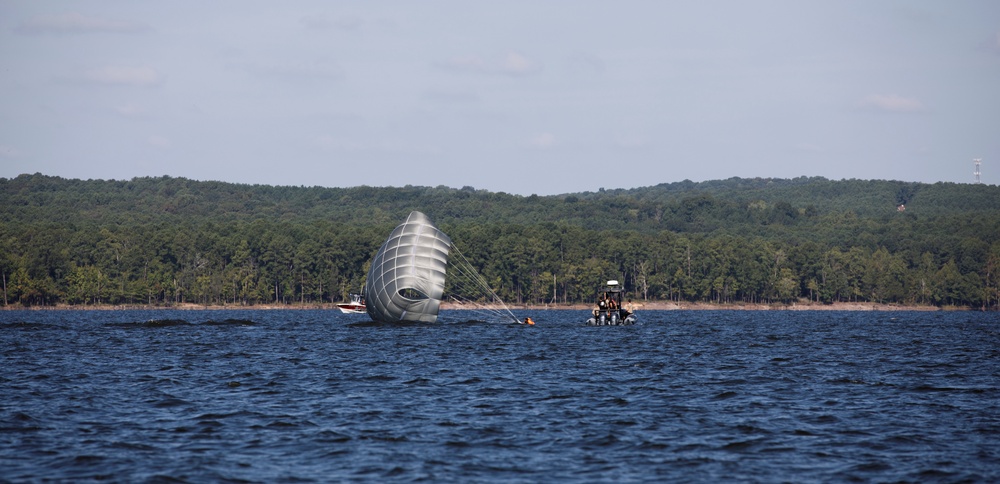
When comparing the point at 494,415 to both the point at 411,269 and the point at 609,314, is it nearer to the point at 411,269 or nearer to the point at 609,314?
the point at 411,269

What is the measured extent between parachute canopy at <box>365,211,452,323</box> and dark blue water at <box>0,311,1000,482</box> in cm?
1479

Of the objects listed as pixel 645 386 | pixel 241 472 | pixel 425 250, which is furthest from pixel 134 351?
pixel 241 472

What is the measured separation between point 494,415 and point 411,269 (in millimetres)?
41745

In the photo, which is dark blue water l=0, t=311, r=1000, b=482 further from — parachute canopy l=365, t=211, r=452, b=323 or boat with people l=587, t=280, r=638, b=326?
boat with people l=587, t=280, r=638, b=326

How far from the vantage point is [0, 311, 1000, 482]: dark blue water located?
24.4 m

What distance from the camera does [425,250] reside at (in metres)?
74.0

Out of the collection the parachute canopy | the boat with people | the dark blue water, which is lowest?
the dark blue water

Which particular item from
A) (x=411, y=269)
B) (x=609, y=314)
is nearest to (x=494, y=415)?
(x=411, y=269)

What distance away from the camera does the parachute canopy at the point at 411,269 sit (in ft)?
242

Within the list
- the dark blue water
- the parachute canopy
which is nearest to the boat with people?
the parachute canopy

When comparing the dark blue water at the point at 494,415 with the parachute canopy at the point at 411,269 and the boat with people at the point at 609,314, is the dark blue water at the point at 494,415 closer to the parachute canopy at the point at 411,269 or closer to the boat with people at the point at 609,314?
the parachute canopy at the point at 411,269

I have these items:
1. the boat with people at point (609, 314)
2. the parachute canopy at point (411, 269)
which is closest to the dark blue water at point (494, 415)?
the parachute canopy at point (411, 269)

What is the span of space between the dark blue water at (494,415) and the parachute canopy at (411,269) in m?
14.8

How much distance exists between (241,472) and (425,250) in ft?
166
